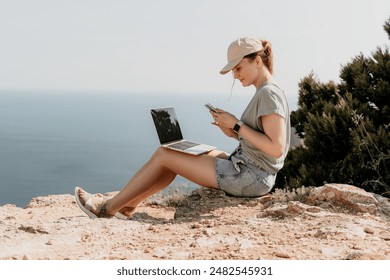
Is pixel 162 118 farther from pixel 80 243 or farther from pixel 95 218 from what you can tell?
pixel 80 243

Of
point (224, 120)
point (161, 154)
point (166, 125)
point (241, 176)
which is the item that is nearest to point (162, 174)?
point (161, 154)

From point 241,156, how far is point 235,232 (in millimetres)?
873

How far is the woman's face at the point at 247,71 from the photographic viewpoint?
15.8ft

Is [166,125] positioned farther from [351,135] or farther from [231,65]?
[351,135]

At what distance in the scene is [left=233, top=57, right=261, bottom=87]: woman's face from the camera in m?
4.83

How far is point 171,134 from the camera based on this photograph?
212 inches

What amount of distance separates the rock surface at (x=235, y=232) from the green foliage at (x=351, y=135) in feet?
6.88

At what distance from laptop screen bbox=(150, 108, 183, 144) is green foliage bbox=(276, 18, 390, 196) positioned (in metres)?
3.38

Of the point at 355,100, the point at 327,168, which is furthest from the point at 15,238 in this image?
the point at 355,100

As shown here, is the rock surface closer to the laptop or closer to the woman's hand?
the laptop

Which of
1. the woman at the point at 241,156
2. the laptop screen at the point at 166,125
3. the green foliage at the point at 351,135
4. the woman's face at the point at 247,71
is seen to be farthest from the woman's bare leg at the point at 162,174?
the green foliage at the point at 351,135

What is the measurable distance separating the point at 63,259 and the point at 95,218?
1.26 m

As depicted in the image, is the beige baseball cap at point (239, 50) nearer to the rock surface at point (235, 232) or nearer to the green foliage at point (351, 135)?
the rock surface at point (235, 232)

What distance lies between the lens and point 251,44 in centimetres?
477
